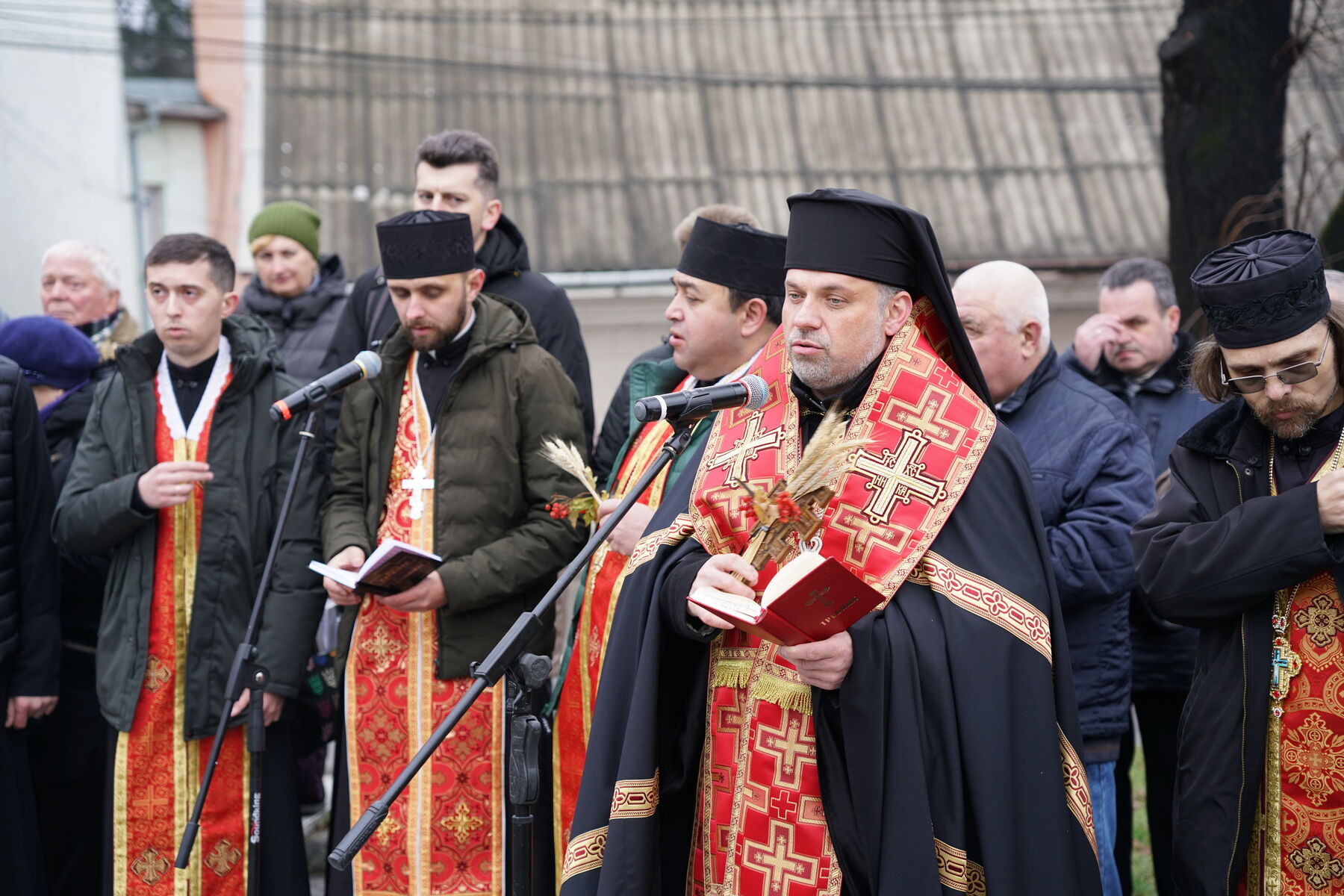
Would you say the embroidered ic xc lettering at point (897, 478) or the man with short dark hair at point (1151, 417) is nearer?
the embroidered ic xc lettering at point (897, 478)

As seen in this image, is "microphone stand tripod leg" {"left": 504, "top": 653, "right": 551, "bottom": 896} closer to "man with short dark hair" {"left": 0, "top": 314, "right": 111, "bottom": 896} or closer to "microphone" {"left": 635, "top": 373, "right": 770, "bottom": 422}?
"microphone" {"left": 635, "top": 373, "right": 770, "bottom": 422}

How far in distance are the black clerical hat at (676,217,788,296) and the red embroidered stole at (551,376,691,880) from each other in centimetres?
40

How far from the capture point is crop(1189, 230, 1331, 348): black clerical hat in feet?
10.1

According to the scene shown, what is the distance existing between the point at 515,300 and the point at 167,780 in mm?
2129

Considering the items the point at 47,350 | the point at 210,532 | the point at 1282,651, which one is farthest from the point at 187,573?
the point at 1282,651

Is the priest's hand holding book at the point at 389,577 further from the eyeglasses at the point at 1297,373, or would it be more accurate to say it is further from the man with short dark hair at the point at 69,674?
the eyeglasses at the point at 1297,373

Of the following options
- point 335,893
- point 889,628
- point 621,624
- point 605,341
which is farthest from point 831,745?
point 605,341

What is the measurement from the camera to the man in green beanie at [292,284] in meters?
6.11

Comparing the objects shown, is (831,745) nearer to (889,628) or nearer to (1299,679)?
(889,628)

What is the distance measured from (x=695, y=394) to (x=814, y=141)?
9.85m

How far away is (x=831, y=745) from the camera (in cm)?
297

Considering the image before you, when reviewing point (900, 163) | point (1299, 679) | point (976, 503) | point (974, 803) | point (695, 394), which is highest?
point (900, 163)

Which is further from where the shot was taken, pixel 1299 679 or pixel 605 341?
pixel 605 341

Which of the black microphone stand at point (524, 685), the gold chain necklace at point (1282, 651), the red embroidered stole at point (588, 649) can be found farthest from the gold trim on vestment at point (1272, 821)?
the red embroidered stole at point (588, 649)
